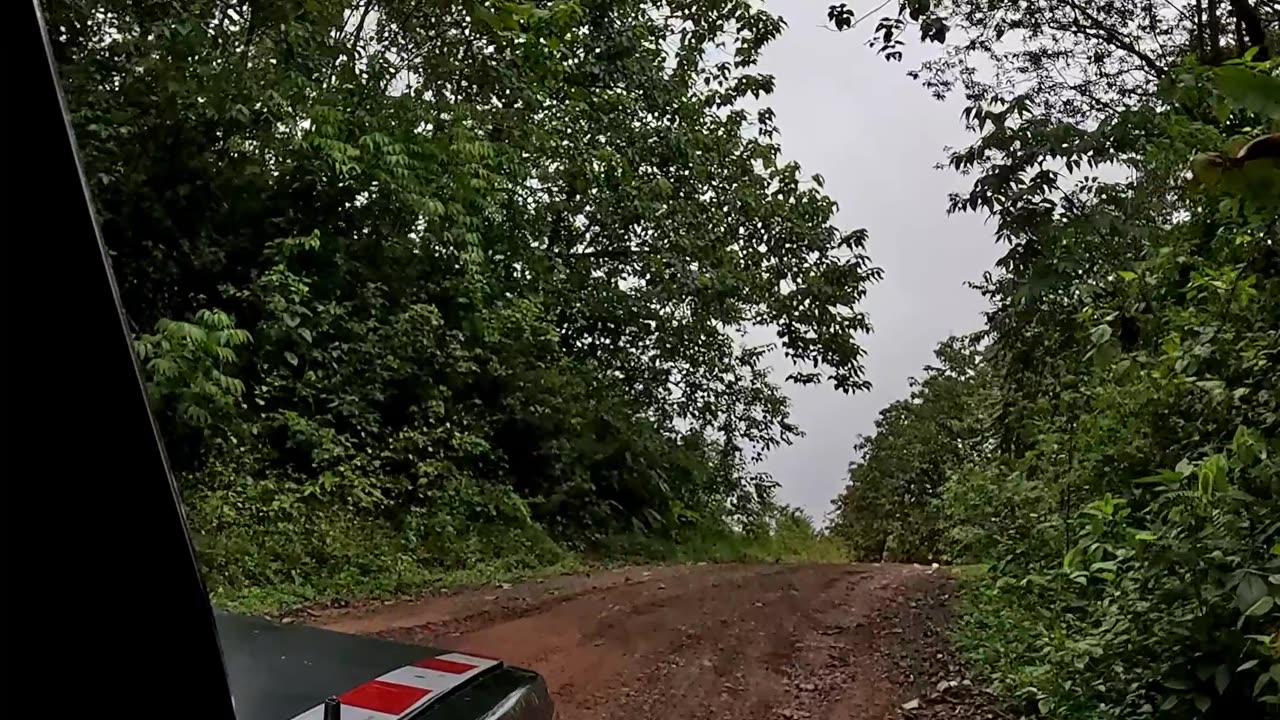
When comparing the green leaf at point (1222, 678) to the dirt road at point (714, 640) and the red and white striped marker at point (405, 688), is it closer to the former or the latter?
the dirt road at point (714, 640)

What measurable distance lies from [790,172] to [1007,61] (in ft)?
5.85

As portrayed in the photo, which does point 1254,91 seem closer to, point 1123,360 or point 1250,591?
Answer: point 1250,591

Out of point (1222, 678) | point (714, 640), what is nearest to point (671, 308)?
point (714, 640)

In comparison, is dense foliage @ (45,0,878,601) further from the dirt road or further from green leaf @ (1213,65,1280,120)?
green leaf @ (1213,65,1280,120)

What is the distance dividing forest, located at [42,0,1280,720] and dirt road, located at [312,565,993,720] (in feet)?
0.68

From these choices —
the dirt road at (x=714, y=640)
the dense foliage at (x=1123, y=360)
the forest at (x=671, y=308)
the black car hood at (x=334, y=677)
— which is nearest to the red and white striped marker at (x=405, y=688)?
the black car hood at (x=334, y=677)

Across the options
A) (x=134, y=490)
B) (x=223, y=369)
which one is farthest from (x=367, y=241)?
(x=134, y=490)

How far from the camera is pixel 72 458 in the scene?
41cm

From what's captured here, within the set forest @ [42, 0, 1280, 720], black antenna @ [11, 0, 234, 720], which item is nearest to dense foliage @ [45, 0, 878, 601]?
forest @ [42, 0, 1280, 720]

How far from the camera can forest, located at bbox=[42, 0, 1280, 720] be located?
5.83 feet

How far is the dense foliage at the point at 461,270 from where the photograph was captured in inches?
109

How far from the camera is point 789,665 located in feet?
8.65

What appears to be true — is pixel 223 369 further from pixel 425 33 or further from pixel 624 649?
pixel 624 649

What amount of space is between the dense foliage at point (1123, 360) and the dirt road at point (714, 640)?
0.22 m
